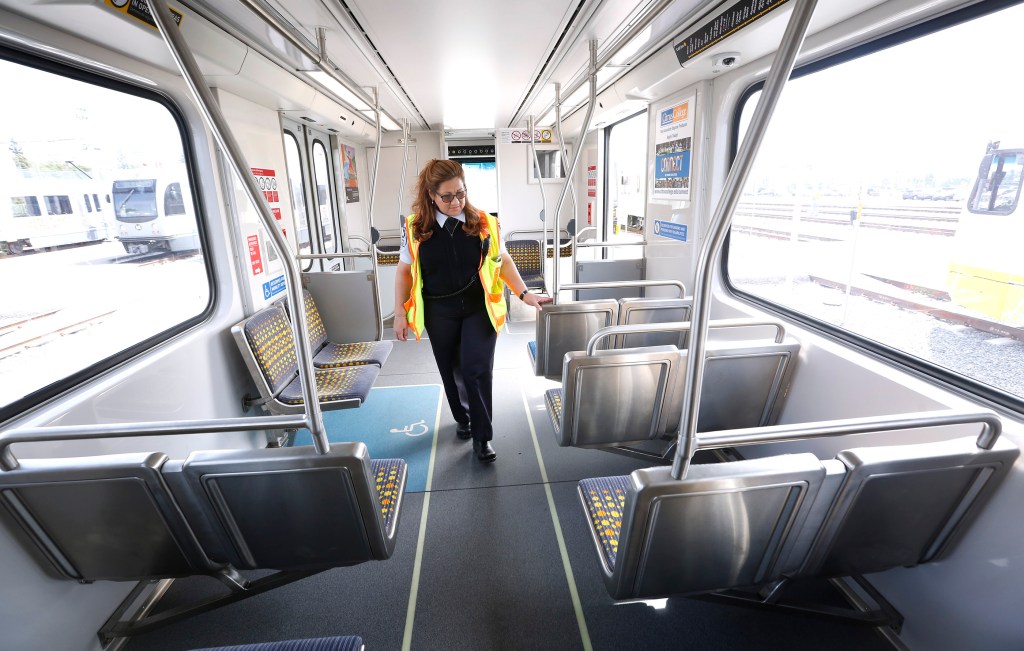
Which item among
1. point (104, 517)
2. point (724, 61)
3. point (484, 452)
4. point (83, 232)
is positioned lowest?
point (484, 452)

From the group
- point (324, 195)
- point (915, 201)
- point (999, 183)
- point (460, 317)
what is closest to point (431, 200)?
point (460, 317)

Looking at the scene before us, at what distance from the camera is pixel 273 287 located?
3885mm

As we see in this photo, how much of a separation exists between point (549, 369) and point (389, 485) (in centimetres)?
155

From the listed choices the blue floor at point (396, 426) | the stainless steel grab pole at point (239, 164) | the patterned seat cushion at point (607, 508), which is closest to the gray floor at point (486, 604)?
the patterned seat cushion at point (607, 508)

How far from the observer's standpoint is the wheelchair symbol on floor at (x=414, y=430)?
12.2 feet

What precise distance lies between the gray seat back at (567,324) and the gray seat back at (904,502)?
1808mm

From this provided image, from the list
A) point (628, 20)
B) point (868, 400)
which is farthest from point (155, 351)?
point (868, 400)

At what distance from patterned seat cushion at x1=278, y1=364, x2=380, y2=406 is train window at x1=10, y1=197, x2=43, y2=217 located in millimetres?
1467

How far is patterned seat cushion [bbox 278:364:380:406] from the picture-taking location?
127 inches

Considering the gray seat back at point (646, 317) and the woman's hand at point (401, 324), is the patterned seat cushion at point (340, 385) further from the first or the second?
the gray seat back at point (646, 317)

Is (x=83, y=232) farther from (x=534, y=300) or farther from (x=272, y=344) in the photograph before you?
(x=534, y=300)

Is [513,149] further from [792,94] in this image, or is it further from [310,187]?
[792,94]

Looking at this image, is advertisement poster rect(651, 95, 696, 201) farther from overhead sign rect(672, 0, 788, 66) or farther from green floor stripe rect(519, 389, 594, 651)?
green floor stripe rect(519, 389, 594, 651)

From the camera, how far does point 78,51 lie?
7.16 ft
